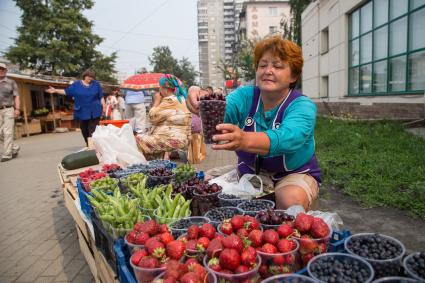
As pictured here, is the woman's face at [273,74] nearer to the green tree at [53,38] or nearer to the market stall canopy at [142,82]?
the market stall canopy at [142,82]

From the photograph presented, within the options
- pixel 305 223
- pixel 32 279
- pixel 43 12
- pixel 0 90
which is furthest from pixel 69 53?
pixel 305 223

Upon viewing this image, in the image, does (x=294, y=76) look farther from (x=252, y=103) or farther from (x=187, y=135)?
(x=187, y=135)

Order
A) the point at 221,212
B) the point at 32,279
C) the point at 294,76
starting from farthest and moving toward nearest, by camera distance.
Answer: the point at 32,279 < the point at 294,76 < the point at 221,212

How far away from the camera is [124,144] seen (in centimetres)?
512

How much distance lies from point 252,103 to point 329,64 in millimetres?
13534

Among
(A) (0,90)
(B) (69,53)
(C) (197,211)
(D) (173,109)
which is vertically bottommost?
(C) (197,211)

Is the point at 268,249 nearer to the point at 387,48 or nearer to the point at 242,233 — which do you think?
the point at 242,233

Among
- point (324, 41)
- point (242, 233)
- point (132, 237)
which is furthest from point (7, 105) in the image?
point (324, 41)

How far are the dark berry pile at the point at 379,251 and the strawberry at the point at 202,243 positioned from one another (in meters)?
0.67

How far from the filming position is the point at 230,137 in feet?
6.35

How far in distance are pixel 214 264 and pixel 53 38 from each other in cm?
3433

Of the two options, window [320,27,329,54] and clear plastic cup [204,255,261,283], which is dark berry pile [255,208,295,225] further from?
window [320,27,329,54]

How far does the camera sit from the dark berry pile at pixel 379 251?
55.2 inches

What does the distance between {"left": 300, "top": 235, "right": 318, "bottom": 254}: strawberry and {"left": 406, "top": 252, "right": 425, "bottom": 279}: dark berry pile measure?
0.39m
